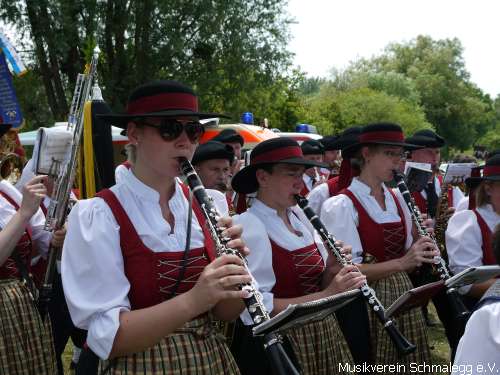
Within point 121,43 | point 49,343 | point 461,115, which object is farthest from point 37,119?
point 461,115

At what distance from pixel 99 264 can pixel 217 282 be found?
450mm

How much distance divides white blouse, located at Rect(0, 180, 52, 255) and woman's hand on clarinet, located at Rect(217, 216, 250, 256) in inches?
79.9

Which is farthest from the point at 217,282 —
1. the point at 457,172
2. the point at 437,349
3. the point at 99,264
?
the point at 437,349

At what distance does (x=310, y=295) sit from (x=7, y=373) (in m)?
1.84

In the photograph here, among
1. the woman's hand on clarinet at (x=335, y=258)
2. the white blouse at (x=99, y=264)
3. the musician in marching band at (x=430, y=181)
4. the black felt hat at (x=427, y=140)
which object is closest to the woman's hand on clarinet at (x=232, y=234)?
the white blouse at (x=99, y=264)

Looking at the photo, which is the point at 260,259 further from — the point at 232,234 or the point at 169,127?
the point at 169,127

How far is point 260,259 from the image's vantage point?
3.72 metres

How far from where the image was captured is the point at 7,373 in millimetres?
3924

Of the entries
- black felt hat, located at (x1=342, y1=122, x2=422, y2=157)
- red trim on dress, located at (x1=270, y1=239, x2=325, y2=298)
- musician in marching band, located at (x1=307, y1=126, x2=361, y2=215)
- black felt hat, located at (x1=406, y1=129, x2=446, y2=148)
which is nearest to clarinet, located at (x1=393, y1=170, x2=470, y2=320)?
black felt hat, located at (x1=342, y1=122, x2=422, y2=157)

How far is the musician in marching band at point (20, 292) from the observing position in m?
3.93

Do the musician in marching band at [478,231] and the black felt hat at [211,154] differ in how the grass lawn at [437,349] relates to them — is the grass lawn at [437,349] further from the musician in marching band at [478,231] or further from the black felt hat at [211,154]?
the black felt hat at [211,154]

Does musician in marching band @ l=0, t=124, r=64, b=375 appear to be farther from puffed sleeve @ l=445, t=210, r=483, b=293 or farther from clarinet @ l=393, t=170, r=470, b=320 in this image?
puffed sleeve @ l=445, t=210, r=483, b=293

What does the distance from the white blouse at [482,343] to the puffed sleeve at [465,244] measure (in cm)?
297

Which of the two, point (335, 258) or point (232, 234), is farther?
point (335, 258)
